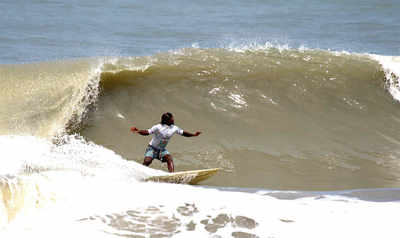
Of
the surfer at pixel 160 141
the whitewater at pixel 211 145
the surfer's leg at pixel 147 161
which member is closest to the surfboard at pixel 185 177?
the whitewater at pixel 211 145

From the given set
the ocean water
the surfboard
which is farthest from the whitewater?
the surfboard

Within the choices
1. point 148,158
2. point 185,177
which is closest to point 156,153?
point 148,158

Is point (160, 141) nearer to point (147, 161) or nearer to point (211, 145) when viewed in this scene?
point (147, 161)

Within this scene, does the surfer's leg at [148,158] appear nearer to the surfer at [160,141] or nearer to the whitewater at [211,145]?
the surfer at [160,141]

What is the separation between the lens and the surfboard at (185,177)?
7047mm

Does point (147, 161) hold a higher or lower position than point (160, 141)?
lower

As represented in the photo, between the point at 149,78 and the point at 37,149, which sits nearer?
the point at 37,149

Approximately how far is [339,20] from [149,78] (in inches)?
644

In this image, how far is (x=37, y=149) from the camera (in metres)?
8.25

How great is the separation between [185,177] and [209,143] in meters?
2.41

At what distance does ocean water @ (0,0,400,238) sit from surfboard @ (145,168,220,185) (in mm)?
181

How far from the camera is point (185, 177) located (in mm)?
7176

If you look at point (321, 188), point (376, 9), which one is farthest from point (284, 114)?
point (376, 9)

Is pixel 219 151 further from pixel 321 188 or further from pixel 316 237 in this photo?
pixel 316 237
